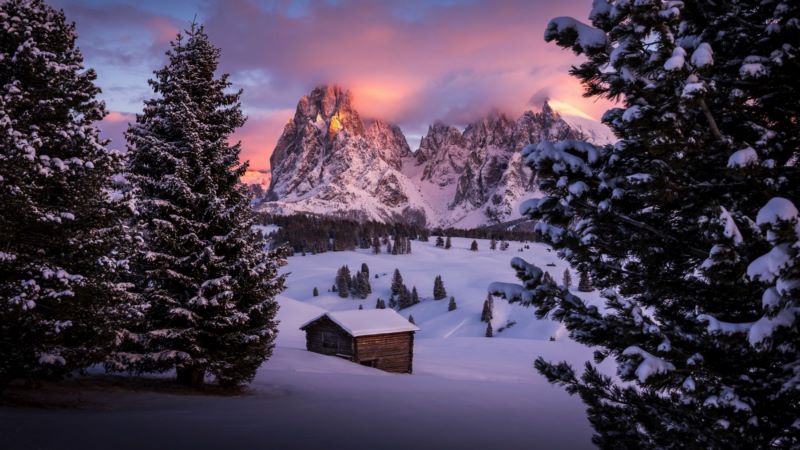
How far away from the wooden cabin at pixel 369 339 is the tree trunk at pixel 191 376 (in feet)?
53.1

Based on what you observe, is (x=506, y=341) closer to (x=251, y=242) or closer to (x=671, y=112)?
(x=251, y=242)

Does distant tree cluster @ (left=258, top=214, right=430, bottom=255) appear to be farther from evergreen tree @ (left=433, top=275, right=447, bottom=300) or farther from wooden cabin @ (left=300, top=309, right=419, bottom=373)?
wooden cabin @ (left=300, top=309, right=419, bottom=373)

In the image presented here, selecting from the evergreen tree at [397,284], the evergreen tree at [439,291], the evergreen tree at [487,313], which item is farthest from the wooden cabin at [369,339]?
the evergreen tree at [397,284]

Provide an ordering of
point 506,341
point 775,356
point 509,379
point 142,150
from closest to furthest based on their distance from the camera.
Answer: point 775,356, point 142,150, point 509,379, point 506,341

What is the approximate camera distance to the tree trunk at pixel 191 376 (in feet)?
49.9

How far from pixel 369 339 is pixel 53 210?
2385cm

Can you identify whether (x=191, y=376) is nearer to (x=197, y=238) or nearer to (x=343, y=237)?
(x=197, y=238)

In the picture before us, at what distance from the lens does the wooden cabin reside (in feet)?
105

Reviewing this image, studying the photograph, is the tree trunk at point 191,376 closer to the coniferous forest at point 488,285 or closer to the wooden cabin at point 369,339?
the coniferous forest at point 488,285

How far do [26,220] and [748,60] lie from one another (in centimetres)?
1228

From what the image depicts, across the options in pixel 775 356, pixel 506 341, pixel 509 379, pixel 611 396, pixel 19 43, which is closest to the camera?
pixel 775 356

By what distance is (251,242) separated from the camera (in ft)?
50.0

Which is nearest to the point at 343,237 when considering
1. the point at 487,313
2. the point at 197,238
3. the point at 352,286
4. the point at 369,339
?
the point at 352,286

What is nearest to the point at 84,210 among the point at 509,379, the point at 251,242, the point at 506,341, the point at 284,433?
the point at 251,242
